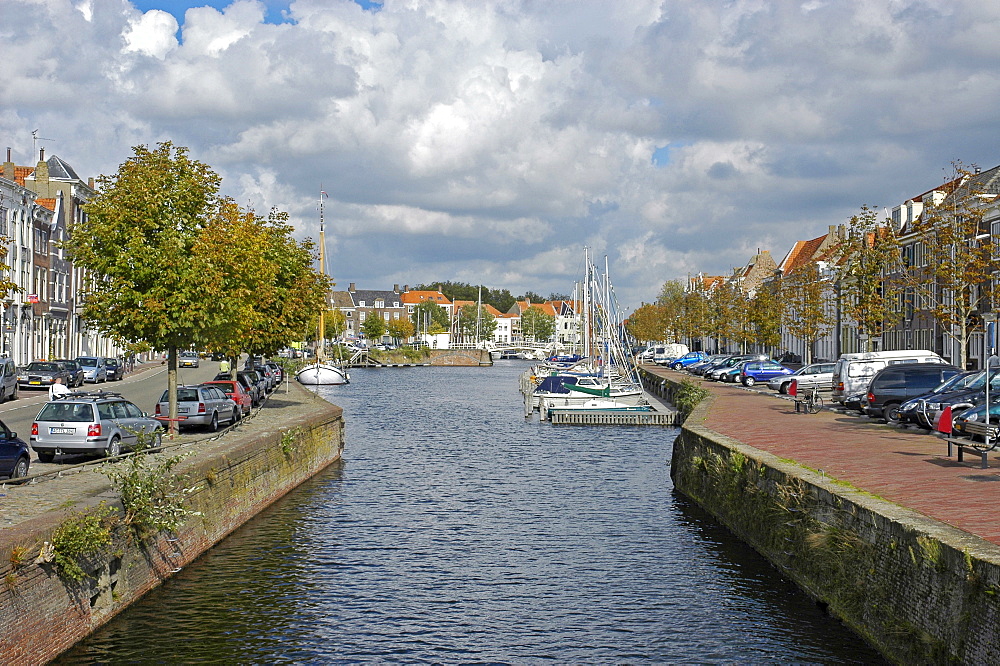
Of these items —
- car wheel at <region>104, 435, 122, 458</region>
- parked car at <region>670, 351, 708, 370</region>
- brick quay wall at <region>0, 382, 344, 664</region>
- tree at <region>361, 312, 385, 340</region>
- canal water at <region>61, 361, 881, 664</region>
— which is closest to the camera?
brick quay wall at <region>0, 382, 344, 664</region>

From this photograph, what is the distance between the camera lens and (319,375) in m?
90.1

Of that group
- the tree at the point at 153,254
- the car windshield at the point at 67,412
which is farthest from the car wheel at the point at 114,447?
the tree at the point at 153,254

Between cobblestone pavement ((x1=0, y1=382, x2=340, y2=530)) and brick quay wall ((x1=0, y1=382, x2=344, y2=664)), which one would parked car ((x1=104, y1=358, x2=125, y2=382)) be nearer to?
brick quay wall ((x1=0, y1=382, x2=344, y2=664))

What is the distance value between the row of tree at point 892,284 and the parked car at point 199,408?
26934 mm

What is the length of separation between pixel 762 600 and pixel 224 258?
17.2 metres

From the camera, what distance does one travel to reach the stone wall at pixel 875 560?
1165 centimetres

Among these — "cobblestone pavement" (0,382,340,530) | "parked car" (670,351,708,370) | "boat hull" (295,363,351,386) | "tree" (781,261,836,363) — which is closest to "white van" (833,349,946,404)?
"cobblestone pavement" (0,382,340,530)

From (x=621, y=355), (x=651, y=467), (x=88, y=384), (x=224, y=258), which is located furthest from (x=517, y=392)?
(x=224, y=258)

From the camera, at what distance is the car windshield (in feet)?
79.4

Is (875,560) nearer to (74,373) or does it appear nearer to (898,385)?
(898,385)

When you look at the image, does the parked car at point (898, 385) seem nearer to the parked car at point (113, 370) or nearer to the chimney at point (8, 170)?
the parked car at point (113, 370)

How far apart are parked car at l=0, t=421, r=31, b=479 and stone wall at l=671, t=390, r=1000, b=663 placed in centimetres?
1400

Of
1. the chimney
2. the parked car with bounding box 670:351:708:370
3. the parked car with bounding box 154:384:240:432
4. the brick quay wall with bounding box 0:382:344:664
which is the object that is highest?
the chimney

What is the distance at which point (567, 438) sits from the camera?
45562 millimetres
